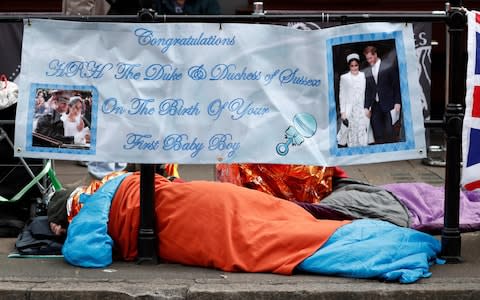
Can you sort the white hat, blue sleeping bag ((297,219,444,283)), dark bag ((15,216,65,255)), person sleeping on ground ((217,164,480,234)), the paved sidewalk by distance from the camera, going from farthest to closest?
person sleeping on ground ((217,164,480,234)), dark bag ((15,216,65,255)), the white hat, blue sleeping bag ((297,219,444,283)), the paved sidewalk

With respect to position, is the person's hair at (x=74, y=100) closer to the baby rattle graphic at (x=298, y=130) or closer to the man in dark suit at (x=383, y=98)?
the baby rattle graphic at (x=298, y=130)

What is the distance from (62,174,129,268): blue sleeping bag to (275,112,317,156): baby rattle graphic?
107 cm

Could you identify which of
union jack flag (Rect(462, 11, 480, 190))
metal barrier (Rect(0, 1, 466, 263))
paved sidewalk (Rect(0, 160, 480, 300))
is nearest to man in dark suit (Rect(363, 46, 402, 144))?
metal barrier (Rect(0, 1, 466, 263))

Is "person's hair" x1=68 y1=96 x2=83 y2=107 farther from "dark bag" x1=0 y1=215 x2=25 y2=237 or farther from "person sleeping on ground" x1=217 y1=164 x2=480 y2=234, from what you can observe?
"person sleeping on ground" x1=217 y1=164 x2=480 y2=234

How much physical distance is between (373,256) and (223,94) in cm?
122

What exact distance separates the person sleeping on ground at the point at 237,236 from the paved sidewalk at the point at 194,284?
67 millimetres

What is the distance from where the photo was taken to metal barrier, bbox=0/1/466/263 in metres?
5.19

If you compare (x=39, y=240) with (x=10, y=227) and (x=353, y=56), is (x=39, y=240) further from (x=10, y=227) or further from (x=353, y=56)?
(x=353, y=56)

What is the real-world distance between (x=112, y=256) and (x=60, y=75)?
109 cm

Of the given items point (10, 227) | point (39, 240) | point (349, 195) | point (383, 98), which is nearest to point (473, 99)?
point (383, 98)

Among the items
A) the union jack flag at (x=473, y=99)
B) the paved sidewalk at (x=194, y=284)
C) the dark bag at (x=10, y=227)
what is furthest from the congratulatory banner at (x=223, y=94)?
the dark bag at (x=10, y=227)

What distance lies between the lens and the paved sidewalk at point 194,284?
4902 millimetres

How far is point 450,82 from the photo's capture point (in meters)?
5.25

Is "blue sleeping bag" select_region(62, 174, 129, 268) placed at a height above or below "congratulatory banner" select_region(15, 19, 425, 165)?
below
